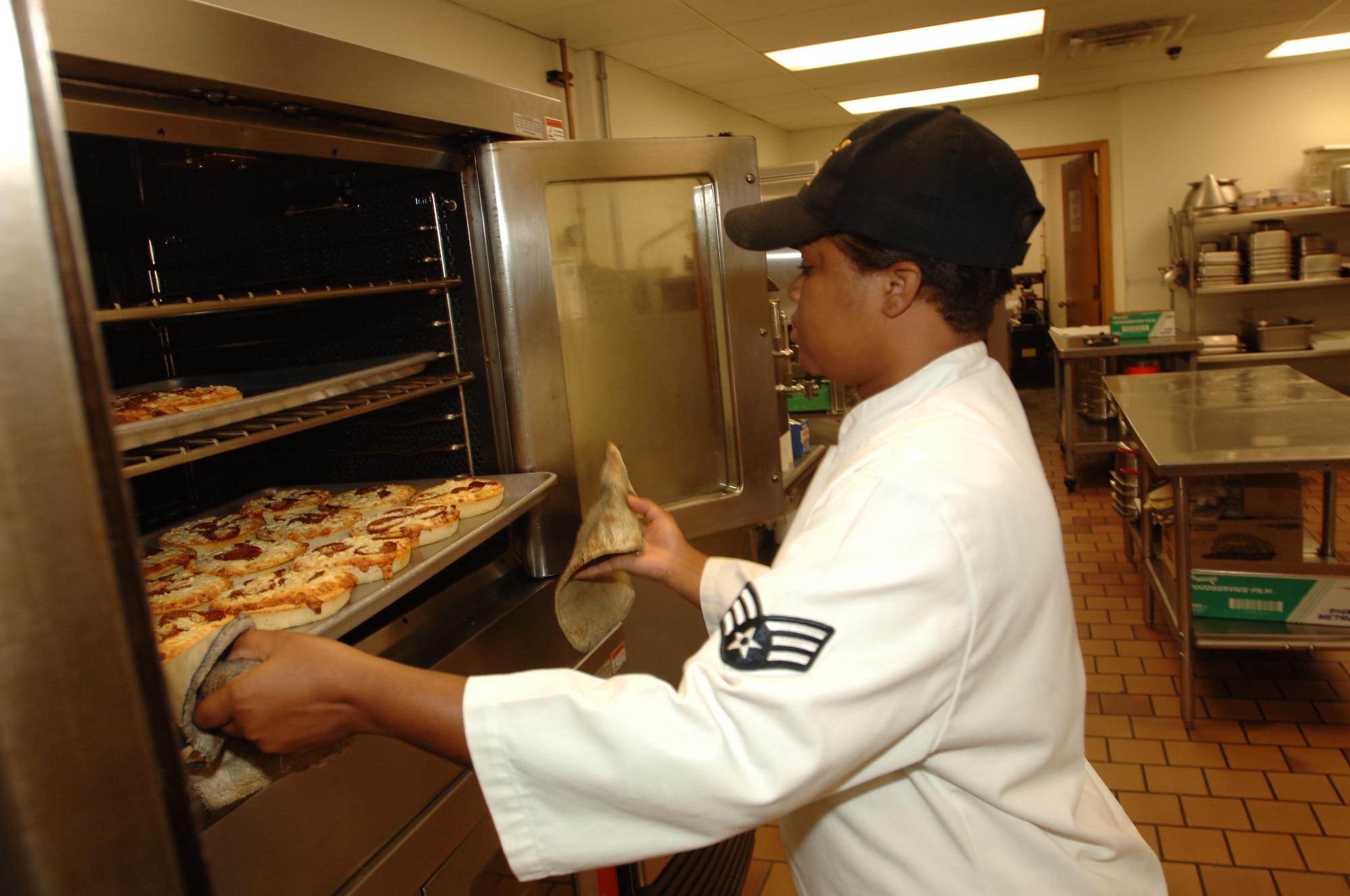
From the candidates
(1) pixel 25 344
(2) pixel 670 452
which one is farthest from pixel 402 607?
(1) pixel 25 344

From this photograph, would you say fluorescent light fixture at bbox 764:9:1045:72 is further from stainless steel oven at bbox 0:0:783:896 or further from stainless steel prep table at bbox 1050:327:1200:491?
stainless steel oven at bbox 0:0:783:896

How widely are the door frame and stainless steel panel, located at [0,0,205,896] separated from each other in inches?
338

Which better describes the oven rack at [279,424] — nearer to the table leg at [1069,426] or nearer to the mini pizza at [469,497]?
the mini pizza at [469,497]

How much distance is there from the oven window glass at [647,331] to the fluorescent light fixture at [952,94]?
5.71 meters

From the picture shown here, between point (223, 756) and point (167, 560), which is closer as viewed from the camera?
point (223, 756)

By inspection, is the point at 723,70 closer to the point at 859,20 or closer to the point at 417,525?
the point at 859,20

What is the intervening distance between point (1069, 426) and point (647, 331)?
4.85m

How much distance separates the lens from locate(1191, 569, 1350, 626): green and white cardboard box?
2.84 metres

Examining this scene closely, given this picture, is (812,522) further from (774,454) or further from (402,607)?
(774,454)

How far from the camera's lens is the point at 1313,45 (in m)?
6.40

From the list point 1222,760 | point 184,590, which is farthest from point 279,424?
point 1222,760

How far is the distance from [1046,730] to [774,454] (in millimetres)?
1224

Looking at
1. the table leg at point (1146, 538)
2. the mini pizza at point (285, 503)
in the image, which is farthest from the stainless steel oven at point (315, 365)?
the table leg at point (1146, 538)

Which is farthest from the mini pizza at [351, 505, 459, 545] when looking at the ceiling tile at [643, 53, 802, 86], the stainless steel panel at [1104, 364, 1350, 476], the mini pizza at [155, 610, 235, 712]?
the ceiling tile at [643, 53, 802, 86]
